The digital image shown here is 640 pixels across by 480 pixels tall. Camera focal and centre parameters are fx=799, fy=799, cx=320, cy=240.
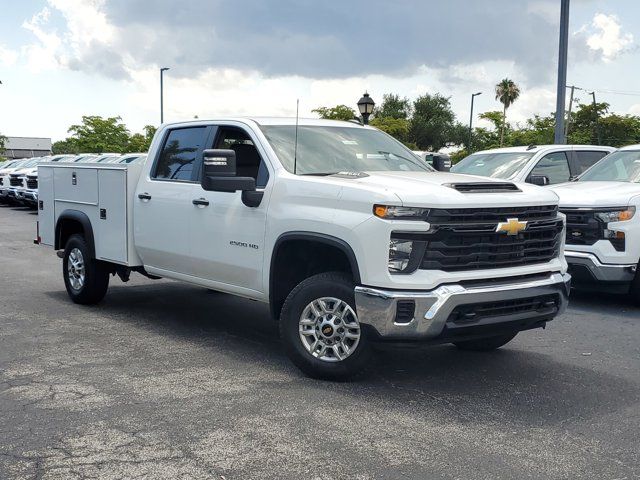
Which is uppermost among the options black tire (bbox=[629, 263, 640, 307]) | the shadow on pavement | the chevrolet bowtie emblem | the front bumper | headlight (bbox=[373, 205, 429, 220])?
headlight (bbox=[373, 205, 429, 220])

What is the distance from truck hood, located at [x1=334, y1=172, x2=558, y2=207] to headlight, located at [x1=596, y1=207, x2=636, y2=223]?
10.0 feet

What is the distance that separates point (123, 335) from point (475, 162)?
6.87m

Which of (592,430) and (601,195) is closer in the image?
(592,430)

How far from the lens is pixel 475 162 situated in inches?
486

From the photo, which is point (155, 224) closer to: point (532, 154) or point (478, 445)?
point (478, 445)

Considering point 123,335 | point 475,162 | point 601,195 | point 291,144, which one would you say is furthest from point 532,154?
point 123,335

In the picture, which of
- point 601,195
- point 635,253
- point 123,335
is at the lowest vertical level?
point 123,335

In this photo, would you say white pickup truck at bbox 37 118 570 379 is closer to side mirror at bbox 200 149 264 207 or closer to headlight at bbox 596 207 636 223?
side mirror at bbox 200 149 264 207

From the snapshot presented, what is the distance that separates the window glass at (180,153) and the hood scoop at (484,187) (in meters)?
2.69

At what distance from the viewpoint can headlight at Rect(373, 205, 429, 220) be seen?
17.1ft

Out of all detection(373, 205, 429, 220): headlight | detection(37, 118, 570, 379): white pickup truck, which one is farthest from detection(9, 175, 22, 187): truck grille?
detection(373, 205, 429, 220): headlight

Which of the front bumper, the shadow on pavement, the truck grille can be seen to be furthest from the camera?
the truck grille

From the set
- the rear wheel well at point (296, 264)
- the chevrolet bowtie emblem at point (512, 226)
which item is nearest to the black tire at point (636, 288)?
the chevrolet bowtie emblem at point (512, 226)

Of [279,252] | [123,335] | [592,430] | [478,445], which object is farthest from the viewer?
[123,335]
